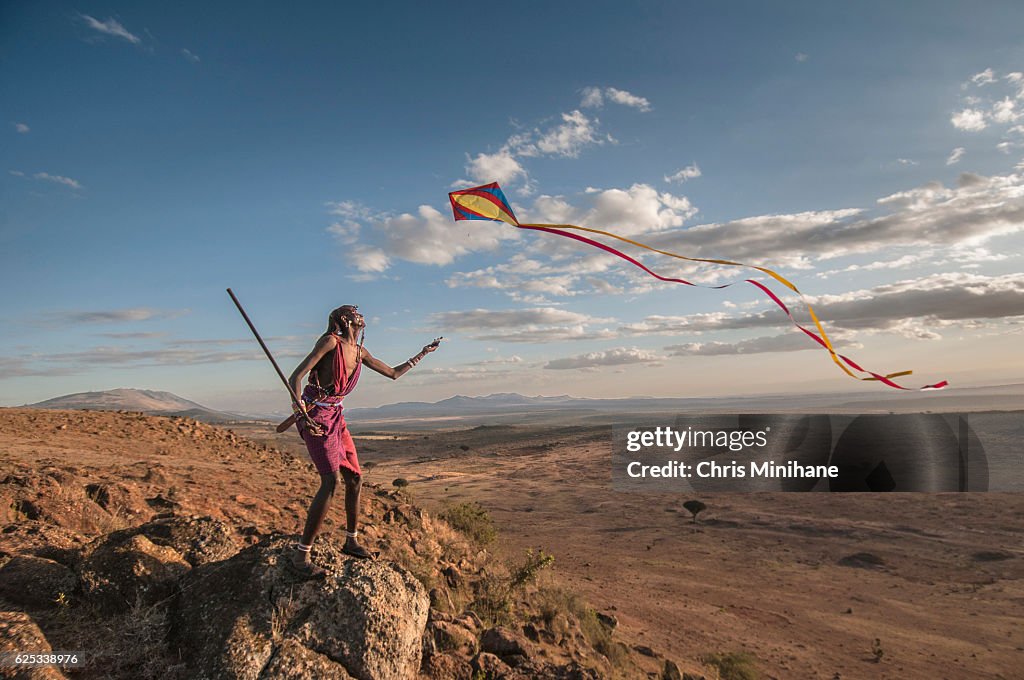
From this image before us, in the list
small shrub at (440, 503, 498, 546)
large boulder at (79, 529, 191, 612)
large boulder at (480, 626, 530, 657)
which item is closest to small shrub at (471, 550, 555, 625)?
large boulder at (480, 626, 530, 657)

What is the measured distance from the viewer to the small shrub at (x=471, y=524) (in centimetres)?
1162

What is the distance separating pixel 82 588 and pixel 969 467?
40955 mm

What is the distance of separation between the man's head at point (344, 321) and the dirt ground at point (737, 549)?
12.8 feet

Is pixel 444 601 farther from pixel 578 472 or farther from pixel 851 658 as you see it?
pixel 578 472

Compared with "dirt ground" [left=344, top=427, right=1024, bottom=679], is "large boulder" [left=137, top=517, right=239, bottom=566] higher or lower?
higher

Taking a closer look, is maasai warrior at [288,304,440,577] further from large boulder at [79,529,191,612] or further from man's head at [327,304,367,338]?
large boulder at [79,529,191,612]

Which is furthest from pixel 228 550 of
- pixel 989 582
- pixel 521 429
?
pixel 521 429

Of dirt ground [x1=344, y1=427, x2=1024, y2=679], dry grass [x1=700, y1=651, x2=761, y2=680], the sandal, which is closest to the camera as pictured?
the sandal

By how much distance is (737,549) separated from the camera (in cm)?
1673

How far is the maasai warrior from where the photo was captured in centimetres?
436

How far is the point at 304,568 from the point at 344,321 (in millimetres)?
2025

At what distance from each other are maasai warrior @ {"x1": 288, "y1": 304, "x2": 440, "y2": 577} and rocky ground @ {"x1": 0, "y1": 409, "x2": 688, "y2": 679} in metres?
0.30

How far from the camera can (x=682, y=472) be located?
108 feet

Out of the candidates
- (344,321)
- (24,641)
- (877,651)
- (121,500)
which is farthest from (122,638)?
(877,651)
